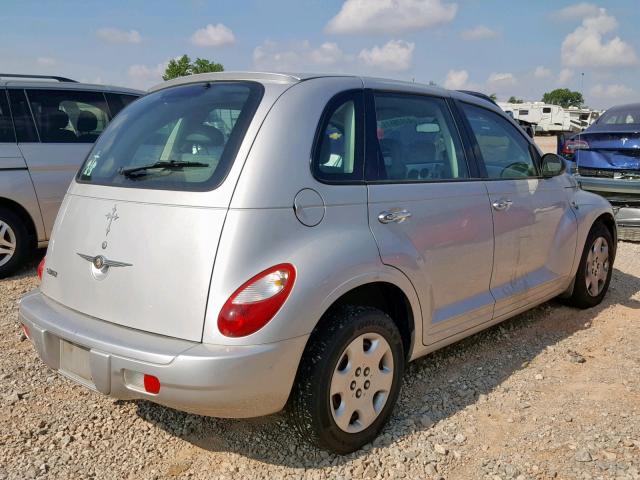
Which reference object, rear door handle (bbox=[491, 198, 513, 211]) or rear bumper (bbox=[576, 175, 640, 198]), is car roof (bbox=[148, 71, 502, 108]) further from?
rear bumper (bbox=[576, 175, 640, 198])

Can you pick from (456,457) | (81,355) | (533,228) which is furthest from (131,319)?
(533,228)

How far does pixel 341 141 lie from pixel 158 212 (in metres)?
0.90

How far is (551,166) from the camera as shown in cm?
405

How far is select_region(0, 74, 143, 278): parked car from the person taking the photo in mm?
5418

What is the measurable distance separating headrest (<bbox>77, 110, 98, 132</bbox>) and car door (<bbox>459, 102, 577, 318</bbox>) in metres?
4.06

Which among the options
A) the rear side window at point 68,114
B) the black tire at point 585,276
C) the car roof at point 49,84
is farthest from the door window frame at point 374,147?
the car roof at point 49,84

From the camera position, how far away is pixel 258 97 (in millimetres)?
2611

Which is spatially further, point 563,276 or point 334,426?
point 563,276

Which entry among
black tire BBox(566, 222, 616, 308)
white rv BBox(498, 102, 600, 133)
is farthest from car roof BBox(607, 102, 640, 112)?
white rv BBox(498, 102, 600, 133)

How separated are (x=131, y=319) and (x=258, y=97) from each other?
1.11 meters

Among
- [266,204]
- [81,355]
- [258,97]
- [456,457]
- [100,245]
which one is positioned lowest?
[456,457]

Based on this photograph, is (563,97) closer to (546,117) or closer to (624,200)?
(546,117)

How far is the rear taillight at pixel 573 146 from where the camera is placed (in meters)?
7.43

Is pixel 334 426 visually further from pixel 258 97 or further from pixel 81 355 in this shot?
pixel 258 97
